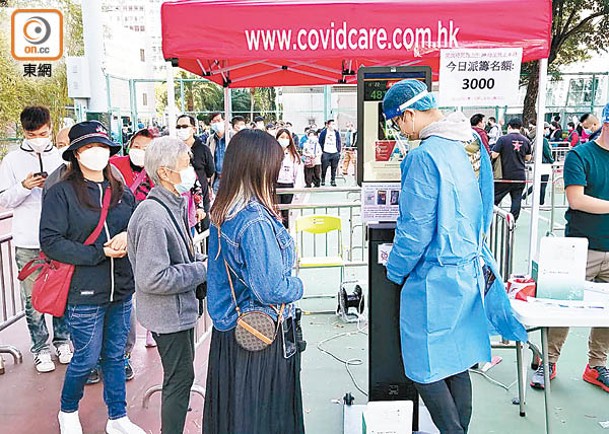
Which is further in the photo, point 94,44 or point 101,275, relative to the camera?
point 94,44

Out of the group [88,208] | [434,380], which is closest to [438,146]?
[434,380]

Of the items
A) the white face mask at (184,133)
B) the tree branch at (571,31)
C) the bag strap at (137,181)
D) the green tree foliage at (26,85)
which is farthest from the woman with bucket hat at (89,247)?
the tree branch at (571,31)

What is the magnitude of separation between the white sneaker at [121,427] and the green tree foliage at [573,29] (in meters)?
16.5

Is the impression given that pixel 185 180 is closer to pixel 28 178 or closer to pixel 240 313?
pixel 240 313

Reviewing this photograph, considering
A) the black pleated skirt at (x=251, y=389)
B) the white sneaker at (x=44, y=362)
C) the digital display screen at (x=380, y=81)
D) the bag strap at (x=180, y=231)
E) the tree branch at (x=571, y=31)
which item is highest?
the tree branch at (x=571, y=31)

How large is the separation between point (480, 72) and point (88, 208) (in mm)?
2382

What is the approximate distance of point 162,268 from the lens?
253 centimetres

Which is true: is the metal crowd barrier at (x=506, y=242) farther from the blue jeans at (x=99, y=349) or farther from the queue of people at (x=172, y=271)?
the blue jeans at (x=99, y=349)

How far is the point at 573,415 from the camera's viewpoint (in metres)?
3.41

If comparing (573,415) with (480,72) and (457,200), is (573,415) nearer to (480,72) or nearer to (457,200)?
(457,200)

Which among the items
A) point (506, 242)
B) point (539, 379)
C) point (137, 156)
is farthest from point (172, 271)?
point (539, 379)

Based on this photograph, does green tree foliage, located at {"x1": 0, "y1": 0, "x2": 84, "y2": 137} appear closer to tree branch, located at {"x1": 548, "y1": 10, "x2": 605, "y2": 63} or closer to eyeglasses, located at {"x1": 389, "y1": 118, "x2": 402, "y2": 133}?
eyeglasses, located at {"x1": 389, "y1": 118, "x2": 402, "y2": 133}

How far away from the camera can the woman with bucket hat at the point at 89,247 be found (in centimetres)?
282

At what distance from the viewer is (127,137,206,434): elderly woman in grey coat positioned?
2533 mm
